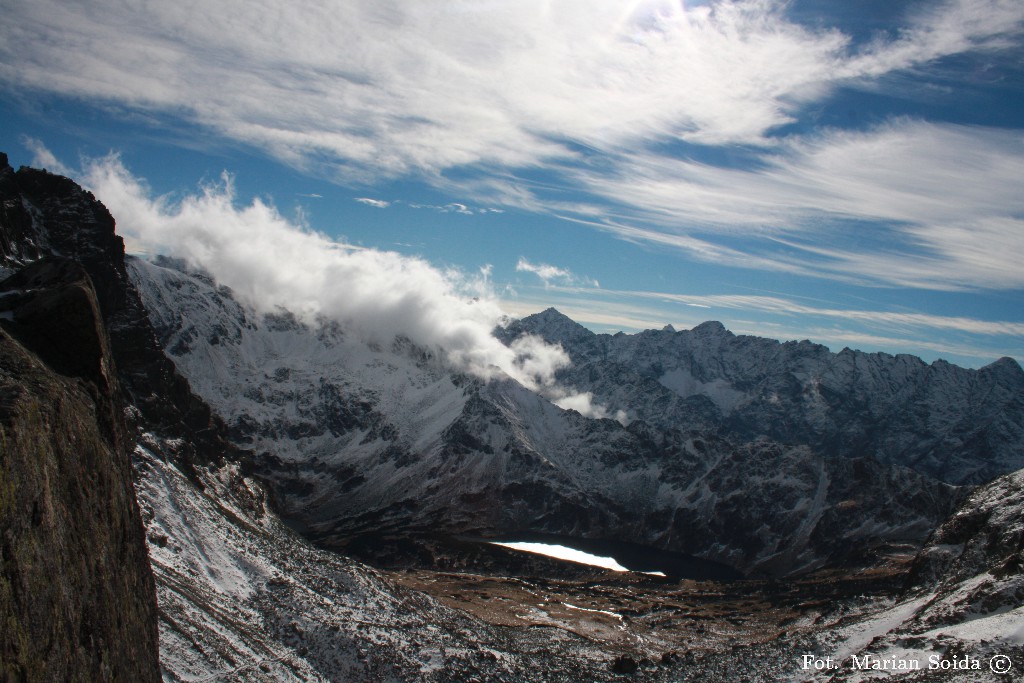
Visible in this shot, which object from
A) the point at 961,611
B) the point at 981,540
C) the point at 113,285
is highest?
the point at 113,285

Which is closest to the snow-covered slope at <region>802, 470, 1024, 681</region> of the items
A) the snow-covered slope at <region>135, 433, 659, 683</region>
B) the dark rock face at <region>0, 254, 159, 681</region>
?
the snow-covered slope at <region>135, 433, 659, 683</region>

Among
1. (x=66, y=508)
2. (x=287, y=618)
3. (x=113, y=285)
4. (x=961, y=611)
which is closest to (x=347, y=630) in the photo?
(x=287, y=618)

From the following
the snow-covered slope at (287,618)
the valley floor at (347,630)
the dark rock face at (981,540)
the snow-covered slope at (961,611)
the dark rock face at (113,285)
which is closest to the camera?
the snow-covered slope at (961,611)

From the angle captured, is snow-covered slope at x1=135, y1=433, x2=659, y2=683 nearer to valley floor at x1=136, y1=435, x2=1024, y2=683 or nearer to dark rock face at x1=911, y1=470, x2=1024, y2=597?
valley floor at x1=136, y1=435, x2=1024, y2=683

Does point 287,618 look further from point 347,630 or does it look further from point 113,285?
point 113,285

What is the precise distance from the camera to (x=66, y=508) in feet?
63.5

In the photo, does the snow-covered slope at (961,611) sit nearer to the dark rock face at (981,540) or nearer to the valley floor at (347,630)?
the dark rock face at (981,540)

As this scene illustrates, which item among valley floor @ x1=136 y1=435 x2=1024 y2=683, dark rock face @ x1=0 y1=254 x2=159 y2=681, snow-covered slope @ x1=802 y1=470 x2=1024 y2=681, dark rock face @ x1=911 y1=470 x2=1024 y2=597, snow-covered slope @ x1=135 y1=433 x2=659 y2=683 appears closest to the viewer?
dark rock face @ x1=0 y1=254 x2=159 y2=681

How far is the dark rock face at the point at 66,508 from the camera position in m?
16.2

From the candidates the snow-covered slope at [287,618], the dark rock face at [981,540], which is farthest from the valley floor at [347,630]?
the dark rock face at [981,540]

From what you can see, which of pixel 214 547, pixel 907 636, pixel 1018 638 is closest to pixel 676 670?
pixel 907 636

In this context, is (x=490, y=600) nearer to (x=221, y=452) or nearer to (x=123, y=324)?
(x=221, y=452)

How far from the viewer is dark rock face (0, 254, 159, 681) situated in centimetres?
1623

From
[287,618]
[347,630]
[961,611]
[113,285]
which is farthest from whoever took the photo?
[113,285]
